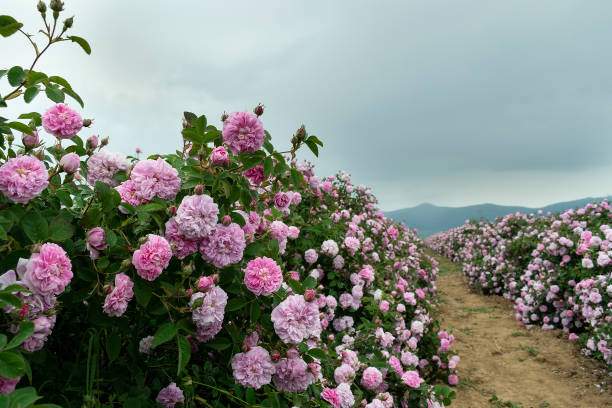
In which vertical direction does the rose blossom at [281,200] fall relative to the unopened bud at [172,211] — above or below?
above

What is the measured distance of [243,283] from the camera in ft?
4.93

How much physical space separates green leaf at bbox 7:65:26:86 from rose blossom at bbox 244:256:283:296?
1.08 metres

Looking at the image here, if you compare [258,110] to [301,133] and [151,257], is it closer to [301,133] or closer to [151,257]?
[301,133]

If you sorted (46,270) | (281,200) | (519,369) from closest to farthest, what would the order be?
(46,270), (281,200), (519,369)

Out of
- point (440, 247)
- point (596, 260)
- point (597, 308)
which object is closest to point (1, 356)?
point (597, 308)

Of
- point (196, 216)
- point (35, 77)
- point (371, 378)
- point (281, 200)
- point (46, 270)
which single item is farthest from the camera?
point (371, 378)

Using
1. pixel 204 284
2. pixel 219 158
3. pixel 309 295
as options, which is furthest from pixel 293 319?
pixel 219 158

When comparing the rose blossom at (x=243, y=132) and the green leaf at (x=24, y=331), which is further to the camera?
the rose blossom at (x=243, y=132)

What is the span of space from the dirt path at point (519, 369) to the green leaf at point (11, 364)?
3.96 m

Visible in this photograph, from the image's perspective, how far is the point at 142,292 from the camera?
120cm

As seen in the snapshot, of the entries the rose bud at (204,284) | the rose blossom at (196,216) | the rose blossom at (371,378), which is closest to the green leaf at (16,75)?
the rose blossom at (196,216)

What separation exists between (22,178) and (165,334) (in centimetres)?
63

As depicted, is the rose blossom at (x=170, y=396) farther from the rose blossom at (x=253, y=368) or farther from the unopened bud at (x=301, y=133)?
the unopened bud at (x=301, y=133)

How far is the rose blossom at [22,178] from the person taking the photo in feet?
3.60
